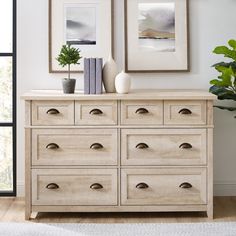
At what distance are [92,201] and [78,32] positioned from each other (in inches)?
52.9

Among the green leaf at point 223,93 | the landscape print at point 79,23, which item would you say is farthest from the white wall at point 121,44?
the green leaf at point 223,93

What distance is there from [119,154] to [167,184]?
15.2 inches

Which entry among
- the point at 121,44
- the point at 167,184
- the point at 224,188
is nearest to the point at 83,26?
the point at 121,44

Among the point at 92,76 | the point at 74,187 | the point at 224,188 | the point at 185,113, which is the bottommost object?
the point at 224,188

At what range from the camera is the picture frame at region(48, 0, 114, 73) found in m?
4.82

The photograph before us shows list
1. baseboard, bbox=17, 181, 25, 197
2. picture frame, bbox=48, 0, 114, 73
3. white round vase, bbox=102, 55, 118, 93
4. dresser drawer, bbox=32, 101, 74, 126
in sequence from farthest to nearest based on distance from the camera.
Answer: baseboard, bbox=17, 181, 25, 197
picture frame, bbox=48, 0, 114, 73
white round vase, bbox=102, 55, 118, 93
dresser drawer, bbox=32, 101, 74, 126

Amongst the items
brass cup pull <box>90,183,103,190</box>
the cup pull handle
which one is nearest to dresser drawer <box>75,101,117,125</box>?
brass cup pull <box>90,183,103,190</box>

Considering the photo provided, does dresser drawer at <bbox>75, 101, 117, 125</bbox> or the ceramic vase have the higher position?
the ceramic vase

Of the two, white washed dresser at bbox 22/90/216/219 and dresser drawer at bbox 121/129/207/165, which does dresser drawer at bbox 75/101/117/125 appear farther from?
dresser drawer at bbox 121/129/207/165

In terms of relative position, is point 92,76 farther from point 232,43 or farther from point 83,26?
point 232,43

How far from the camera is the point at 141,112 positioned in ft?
13.9

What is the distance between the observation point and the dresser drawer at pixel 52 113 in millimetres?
4246

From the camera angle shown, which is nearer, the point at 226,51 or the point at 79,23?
the point at 226,51

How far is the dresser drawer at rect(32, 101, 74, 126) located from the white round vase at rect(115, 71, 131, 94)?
374 millimetres
